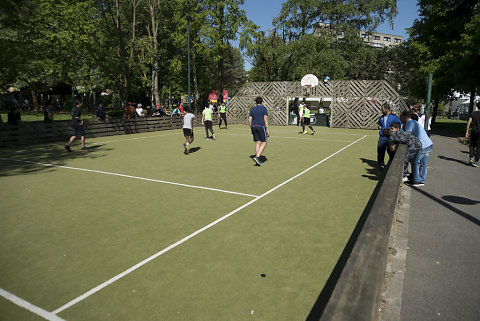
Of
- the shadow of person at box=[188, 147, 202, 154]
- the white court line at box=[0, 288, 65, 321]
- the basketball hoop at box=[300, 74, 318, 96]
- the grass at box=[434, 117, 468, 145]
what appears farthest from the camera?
the basketball hoop at box=[300, 74, 318, 96]

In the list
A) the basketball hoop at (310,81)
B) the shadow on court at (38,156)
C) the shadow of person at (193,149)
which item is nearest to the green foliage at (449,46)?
the basketball hoop at (310,81)

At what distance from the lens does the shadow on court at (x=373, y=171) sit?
8.70 meters

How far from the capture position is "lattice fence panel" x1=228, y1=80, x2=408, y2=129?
967 inches

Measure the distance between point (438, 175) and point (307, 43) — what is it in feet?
97.2

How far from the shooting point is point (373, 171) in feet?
31.1

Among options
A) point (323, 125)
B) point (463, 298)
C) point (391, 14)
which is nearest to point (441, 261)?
point (463, 298)

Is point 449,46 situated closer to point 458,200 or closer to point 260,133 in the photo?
point 260,133

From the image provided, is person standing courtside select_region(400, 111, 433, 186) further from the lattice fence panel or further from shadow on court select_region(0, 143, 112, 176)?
the lattice fence panel

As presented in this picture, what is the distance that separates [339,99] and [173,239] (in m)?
24.1

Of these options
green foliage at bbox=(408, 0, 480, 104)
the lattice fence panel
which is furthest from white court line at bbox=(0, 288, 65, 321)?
the lattice fence panel

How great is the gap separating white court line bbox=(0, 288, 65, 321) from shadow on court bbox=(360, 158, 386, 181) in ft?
24.3

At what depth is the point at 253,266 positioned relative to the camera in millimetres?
4004

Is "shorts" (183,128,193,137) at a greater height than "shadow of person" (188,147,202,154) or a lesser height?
greater

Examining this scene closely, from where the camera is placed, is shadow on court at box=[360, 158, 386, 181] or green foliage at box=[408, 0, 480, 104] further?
green foliage at box=[408, 0, 480, 104]
